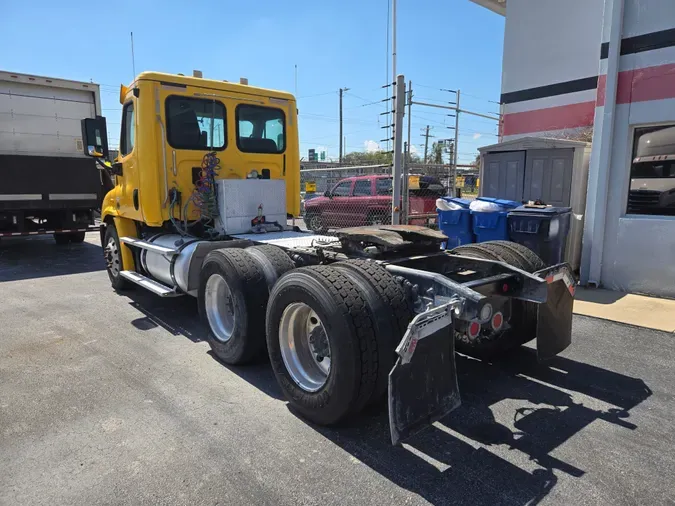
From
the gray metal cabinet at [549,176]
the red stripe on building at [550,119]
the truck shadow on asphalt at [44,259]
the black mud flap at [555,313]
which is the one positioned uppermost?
the red stripe on building at [550,119]

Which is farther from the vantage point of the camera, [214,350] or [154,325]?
[154,325]

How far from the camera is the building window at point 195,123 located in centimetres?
573

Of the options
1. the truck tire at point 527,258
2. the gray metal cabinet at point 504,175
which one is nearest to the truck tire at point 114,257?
the truck tire at point 527,258

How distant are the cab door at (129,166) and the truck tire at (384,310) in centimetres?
396

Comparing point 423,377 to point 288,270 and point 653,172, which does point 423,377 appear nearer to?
point 288,270

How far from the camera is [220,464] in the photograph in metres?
2.80

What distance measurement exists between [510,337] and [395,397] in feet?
6.73

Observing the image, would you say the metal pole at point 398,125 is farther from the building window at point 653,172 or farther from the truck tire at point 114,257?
the truck tire at point 114,257

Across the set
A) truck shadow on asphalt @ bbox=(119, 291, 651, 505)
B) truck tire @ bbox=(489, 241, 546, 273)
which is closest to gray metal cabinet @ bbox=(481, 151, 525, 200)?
truck tire @ bbox=(489, 241, 546, 273)

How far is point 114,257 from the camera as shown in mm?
7227

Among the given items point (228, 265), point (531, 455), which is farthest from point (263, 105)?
point (531, 455)

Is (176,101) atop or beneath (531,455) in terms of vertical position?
atop

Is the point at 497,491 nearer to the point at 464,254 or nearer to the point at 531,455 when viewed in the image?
the point at 531,455

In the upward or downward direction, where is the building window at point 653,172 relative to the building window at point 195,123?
downward
